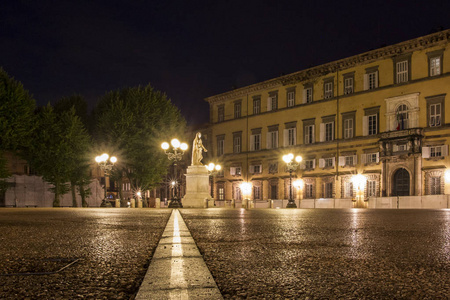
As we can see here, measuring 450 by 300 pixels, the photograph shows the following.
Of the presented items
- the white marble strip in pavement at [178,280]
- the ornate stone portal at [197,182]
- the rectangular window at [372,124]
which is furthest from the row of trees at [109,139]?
the white marble strip in pavement at [178,280]

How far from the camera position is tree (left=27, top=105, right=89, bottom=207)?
3444 cm

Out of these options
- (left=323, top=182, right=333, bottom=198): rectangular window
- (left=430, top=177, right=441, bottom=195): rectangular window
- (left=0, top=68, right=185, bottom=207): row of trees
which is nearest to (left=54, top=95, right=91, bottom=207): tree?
(left=0, top=68, right=185, bottom=207): row of trees

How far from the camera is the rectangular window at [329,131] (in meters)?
42.9

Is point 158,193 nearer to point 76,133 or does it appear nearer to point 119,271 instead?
point 76,133

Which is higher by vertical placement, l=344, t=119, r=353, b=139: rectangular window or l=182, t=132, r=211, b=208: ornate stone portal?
l=344, t=119, r=353, b=139: rectangular window

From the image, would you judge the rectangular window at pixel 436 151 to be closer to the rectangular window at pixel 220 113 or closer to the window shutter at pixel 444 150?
the window shutter at pixel 444 150

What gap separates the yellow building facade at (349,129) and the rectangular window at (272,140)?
0.37 feet

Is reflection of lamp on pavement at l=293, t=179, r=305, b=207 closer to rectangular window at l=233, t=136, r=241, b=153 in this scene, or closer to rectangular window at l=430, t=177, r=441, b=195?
rectangular window at l=233, t=136, r=241, b=153

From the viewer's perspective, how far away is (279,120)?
4803 cm

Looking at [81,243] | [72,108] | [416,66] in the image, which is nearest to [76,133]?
[72,108]

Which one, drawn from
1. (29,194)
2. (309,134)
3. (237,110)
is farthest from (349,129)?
(29,194)

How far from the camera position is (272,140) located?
48.8m

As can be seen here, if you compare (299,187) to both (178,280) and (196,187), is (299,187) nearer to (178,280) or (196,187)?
(196,187)

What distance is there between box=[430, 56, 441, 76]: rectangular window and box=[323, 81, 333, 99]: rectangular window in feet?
32.3
